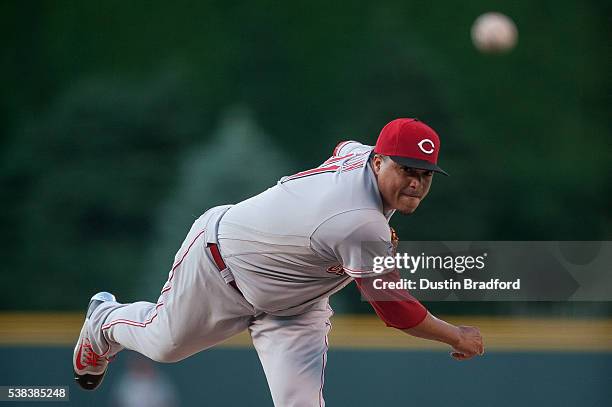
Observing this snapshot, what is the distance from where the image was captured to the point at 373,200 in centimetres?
303

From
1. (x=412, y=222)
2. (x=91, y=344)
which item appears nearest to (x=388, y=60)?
(x=412, y=222)

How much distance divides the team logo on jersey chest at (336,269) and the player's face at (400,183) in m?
0.28

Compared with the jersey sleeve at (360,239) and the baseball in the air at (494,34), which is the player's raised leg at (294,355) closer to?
the jersey sleeve at (360,239)

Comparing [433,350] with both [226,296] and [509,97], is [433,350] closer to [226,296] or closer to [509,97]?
[509,97]

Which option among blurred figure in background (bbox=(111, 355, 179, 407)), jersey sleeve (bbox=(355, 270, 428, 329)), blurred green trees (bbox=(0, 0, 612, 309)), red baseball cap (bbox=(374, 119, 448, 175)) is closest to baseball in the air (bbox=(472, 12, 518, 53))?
blurred green trees (bbox=(0, 0, 612, 309))

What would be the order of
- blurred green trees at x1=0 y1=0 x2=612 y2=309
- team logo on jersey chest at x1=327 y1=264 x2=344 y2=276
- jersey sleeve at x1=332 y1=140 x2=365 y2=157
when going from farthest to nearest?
blurred green trees at x1=0 y1=0 x2=612 y2=309 < jersey sleeve at x1=332 y1=140 x2=365 y2=157 < team logo on jersey chest at x1=327 y1=264 x2=344 y2=276

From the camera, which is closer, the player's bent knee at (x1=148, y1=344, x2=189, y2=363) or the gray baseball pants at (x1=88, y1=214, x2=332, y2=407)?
the gray baseball pants at (x1=88, y1=214, x2=332, y2=407)

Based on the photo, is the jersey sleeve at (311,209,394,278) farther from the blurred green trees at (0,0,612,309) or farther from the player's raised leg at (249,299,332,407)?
the blurred green trees at (0,0,612,309)

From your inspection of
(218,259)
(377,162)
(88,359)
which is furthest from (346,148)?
(88,359)

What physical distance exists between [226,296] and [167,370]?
2.68 metres

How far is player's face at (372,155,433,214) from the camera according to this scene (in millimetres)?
3004

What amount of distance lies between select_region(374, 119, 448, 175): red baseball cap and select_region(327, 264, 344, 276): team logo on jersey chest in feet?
1.31

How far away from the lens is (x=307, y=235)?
3.09 metres

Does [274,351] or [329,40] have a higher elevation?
[329,40]
